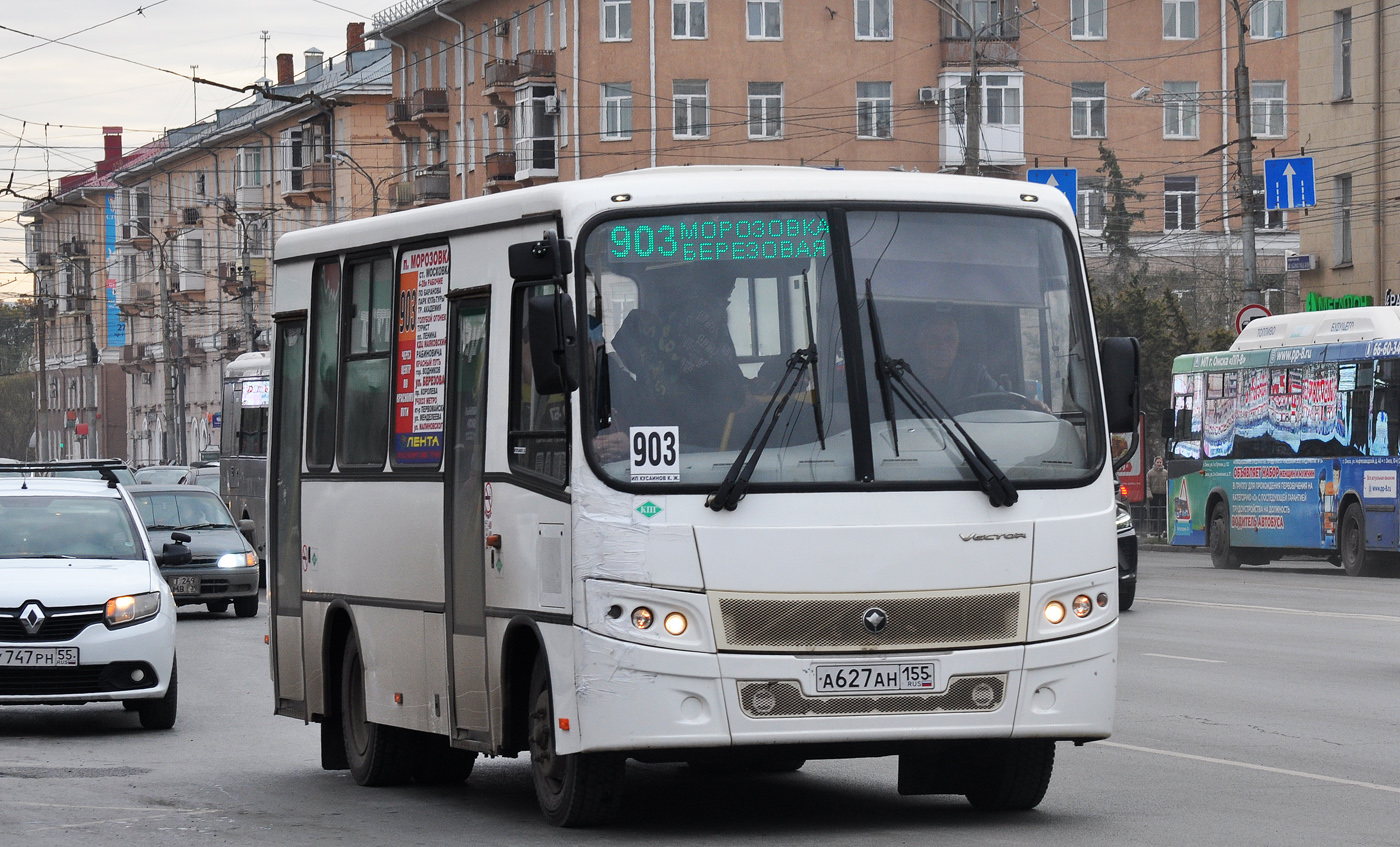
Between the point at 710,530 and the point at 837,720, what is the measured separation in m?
0.85

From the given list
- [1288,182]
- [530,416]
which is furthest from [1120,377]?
[1288,182]

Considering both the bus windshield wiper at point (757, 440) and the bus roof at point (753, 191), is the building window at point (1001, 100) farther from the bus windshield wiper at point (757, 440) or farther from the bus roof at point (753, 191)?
the bus windshield wiper at point (757, 440)

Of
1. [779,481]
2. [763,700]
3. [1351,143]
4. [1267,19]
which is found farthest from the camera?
[1267,19]

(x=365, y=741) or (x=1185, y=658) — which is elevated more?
(x=365, y=741)

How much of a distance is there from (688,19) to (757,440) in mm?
61828

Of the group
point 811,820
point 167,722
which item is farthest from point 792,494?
point 167,722

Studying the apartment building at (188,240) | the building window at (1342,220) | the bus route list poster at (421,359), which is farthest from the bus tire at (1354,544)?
the apartment building at (188,240)

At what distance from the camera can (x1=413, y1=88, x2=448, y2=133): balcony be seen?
7962cm

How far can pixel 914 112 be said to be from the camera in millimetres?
70562

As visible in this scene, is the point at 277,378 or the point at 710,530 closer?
the point at 710,530

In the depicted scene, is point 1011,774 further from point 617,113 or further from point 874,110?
point 874,110

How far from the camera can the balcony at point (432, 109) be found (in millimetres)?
79625

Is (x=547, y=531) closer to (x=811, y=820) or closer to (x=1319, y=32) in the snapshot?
(x=811, y=820)

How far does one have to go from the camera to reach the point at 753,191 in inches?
371
